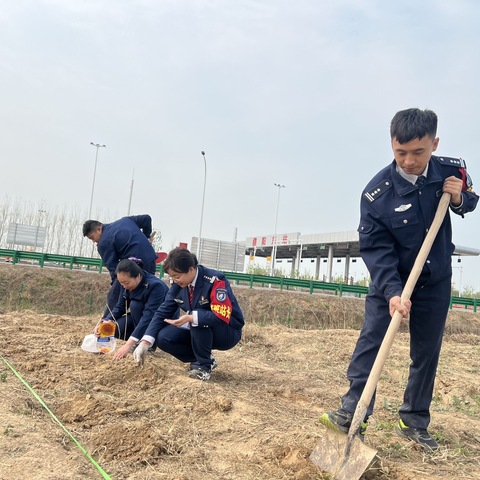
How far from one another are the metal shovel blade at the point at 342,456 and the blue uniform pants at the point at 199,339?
6.20 feet

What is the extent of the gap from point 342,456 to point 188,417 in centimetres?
115

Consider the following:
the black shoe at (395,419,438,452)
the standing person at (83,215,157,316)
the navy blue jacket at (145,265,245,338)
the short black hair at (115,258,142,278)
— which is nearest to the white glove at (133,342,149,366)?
the navy blue jacket at (145,265,245,338)

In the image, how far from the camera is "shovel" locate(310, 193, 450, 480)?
2330mm

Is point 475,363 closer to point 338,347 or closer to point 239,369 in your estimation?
point 338,347

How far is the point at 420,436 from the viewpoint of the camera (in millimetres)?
2898

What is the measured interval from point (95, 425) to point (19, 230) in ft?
108

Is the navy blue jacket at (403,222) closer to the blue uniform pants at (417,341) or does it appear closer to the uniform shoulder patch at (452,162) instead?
the uniform shoulder patch at (452,162)

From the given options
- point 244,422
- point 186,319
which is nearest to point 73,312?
point 186,319

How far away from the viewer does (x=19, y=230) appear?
1294 inches

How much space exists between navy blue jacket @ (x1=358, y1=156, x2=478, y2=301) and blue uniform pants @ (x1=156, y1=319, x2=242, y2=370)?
1.80 m

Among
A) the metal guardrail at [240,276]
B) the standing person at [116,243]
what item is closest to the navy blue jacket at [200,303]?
the standing person at [116,243]

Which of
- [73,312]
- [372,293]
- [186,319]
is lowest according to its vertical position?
[73,312]

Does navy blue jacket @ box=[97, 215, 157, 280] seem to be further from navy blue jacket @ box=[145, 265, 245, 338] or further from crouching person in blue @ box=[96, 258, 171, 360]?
navy blue jacket @ box=[145, 265, 245, 338]

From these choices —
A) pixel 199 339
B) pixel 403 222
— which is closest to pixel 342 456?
pixel 403 222
